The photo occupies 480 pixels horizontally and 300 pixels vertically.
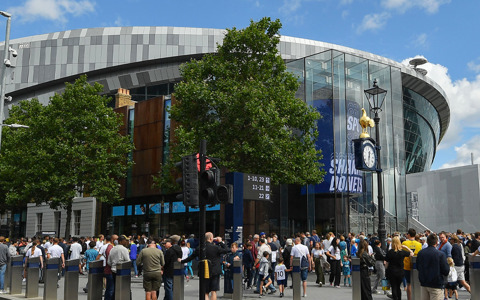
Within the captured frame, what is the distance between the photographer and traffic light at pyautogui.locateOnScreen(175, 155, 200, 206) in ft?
32.5

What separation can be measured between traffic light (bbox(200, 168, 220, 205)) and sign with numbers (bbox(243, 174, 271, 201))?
29.3 feet

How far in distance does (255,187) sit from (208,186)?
9.44 metres

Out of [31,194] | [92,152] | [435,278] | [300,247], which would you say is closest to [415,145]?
[92,152]

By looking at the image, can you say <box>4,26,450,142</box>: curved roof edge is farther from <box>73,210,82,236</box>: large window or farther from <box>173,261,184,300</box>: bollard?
<box>173,261,184,300</box>: bollard

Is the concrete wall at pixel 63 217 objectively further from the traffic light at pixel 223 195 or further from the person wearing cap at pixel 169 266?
the traffic light at pixel 223 195

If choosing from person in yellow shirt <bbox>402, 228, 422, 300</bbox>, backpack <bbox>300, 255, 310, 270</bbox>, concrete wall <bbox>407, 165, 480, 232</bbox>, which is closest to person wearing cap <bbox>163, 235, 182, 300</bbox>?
backpack <bbox>300, 255, 310, 270</bbox>

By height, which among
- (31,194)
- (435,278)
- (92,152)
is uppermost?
(92,152)

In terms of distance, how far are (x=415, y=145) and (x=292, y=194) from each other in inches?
1209

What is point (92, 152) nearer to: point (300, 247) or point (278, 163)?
point (278, 163)

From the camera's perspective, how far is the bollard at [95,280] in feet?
40.2

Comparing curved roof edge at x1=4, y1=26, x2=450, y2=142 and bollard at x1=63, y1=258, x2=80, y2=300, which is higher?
curved roof edge at x1=4, y1=26, x2=450, y2=142

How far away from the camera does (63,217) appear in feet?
149

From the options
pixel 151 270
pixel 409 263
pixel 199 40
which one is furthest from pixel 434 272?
pixel 199 40

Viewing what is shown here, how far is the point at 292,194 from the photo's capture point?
32750 mm
